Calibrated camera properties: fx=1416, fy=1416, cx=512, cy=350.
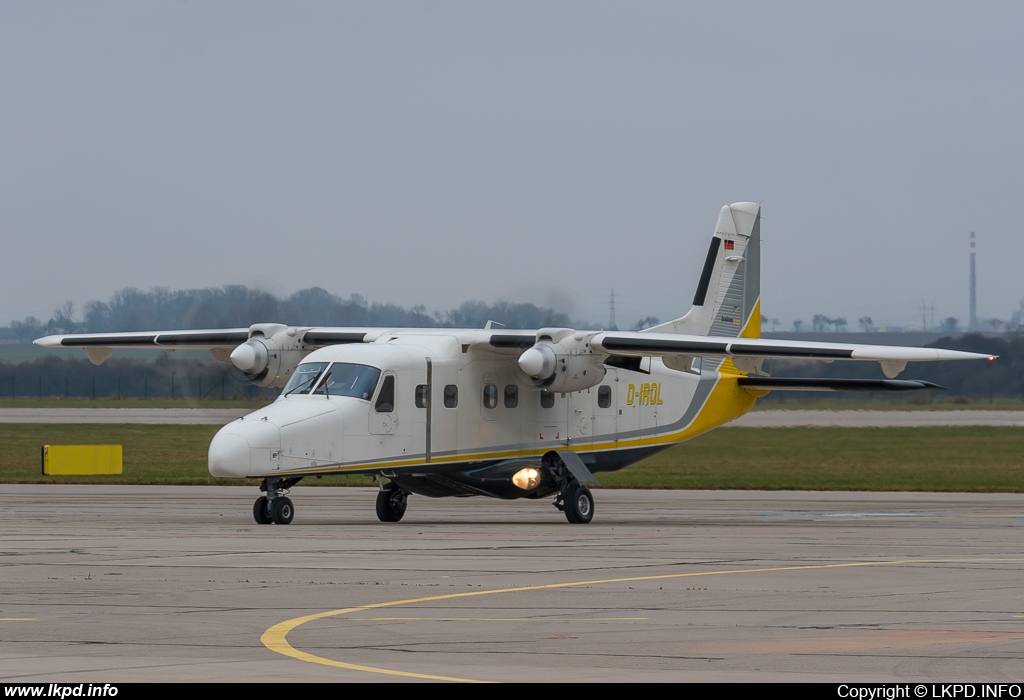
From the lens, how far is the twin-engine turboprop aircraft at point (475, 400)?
2242 cm

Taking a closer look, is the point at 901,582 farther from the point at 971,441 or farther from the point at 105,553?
the point at 971,441

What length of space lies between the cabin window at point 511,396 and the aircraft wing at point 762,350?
193 cm

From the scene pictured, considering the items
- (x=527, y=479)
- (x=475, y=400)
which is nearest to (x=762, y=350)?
(x=527, y=479)

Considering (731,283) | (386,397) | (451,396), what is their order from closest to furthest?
(386,397) < (451,396) < (731,283)

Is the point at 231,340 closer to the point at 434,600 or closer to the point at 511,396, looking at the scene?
the point at 511,396

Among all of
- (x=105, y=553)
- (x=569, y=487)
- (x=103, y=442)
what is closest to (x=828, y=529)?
(x=569, y=487)

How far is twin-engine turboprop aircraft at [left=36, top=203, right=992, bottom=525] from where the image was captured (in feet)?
73.6

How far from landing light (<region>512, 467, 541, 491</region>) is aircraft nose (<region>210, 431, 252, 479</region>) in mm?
5764

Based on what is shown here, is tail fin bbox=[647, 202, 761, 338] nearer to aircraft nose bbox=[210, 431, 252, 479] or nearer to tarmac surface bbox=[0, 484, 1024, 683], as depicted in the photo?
tarmac surface bbox=[0, 484, 1024, 683]

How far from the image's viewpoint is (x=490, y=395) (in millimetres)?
25109

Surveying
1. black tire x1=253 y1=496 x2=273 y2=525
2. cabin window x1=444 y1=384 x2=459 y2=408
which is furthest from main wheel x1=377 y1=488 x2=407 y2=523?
black tire x1=253 y1=496 x2=273 y2=525

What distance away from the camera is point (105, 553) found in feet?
57.7

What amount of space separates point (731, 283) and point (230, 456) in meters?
13.3

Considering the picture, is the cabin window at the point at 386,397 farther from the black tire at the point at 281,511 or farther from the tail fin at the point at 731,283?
the tail fin at the point at 731,283
